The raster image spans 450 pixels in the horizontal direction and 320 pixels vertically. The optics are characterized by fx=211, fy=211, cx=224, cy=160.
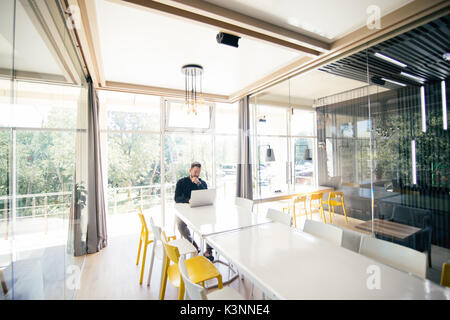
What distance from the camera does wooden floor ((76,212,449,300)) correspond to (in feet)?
7.79

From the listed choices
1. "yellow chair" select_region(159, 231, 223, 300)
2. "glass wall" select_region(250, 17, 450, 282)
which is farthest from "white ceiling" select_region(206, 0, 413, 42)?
"yellow chair" select_region(159, 231, 223, 300)

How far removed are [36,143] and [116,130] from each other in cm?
302

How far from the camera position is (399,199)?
236cm

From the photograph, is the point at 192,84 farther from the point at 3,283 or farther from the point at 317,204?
the point at 3,283

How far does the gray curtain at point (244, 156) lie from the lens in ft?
15.6

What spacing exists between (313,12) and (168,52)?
182cm

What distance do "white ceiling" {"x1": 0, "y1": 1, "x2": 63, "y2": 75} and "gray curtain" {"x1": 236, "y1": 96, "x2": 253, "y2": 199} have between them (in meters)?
3.62

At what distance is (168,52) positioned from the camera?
287cm

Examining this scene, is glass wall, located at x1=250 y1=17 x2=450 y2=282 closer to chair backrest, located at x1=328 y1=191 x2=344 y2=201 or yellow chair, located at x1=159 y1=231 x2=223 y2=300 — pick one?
chair backrest, located at x1=328 y1=191 x2=344 y2=201

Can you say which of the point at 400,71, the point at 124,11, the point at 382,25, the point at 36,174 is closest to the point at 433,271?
the point at 400,71

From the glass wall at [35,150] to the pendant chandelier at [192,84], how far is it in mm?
1536

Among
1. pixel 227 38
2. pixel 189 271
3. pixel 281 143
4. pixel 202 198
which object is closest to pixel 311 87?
pixel 281 143

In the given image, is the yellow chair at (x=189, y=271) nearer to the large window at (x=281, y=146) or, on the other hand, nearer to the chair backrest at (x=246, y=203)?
the chair backrest at (x=246, y=203)

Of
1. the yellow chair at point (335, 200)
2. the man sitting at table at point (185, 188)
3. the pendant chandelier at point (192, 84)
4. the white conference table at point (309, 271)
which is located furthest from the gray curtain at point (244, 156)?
the white conference table at point (309, 271)
